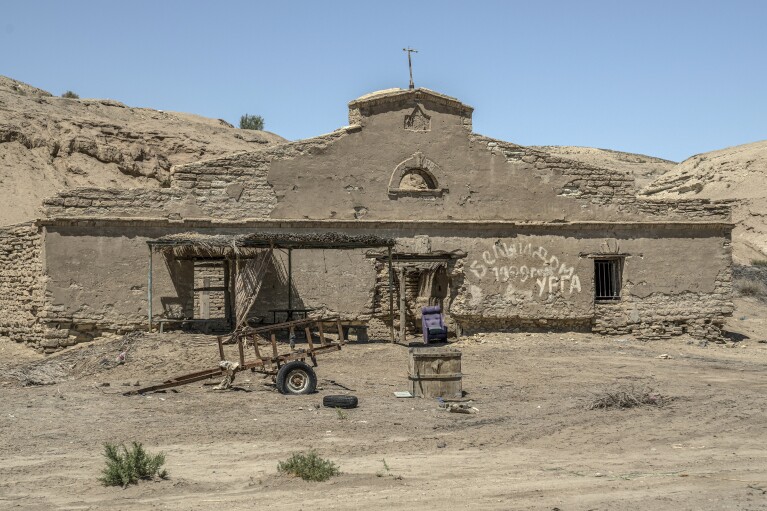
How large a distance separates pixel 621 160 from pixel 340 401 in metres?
57.3

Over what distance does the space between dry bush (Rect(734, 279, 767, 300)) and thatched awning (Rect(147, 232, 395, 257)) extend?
15.3m

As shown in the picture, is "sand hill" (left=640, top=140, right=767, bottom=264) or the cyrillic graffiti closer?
the cyrillic graffiti

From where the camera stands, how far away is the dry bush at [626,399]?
11414mm

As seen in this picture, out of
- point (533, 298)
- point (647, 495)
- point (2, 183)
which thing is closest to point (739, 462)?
point (647, 495)

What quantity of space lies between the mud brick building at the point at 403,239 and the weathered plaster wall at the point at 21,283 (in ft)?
0.16

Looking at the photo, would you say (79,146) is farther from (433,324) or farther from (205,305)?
(433,324)

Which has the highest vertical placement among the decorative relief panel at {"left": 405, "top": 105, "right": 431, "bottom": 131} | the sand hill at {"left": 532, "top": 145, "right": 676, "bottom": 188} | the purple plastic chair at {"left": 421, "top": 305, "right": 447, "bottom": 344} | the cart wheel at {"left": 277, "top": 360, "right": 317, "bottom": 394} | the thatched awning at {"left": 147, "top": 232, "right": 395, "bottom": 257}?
the sand hill at {"left": 532, "top": 145, "right": 676, "bottom": 188}

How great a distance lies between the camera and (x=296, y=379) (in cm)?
1252

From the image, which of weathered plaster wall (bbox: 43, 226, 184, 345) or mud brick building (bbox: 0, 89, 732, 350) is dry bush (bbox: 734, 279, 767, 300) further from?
weathered plaster wall (bbox: 43, 226, 184, 345)

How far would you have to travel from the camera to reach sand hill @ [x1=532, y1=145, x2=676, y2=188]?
58906 mm

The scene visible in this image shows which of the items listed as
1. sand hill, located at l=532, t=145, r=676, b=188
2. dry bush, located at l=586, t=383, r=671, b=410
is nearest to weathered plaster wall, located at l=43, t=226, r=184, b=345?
dry bush, located at l=586, t=383, r=671, b=410

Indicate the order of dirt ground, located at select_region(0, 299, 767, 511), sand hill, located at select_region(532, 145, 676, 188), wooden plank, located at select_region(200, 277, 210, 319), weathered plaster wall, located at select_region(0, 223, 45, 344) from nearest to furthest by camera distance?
dirt ground, located at select_region(0, 299, 767, 511), weathered plaster wall, located at select_region(0, 223, 45, 344), wooden plank, located at select_region(200, 277, 210, 319), sand hill, located at select_region(532, 145, 676, 188)

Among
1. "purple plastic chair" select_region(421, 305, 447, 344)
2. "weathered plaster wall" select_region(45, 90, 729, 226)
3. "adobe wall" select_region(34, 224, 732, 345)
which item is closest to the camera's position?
"adobe wall" select_region(34, 224, 732, 345)

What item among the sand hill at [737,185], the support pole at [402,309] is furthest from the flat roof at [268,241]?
→ the sand hill at [737,185]
